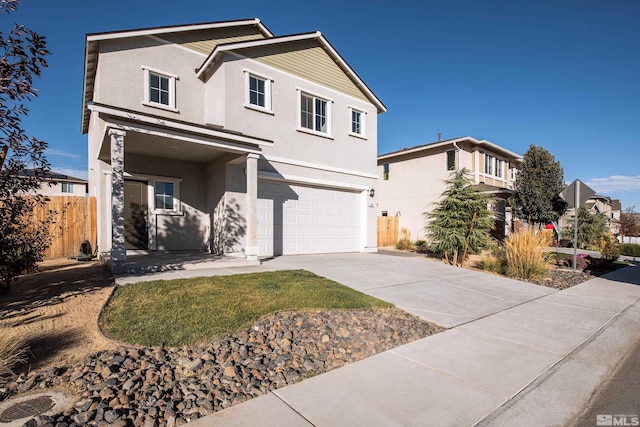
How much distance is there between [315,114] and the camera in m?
13.2

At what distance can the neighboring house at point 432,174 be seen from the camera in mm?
20594

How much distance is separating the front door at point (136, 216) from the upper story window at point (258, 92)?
14.7 feet

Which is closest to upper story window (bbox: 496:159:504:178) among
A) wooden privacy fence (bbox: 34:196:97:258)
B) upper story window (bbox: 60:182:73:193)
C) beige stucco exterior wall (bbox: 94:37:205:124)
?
beige stucco exterior wall (bbox: 94:37:205:124)

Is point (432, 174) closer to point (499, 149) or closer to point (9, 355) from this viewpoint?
point (499, 149)

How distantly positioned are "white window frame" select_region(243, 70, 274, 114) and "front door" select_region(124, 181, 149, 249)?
14.1ft

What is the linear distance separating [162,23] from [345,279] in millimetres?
9698

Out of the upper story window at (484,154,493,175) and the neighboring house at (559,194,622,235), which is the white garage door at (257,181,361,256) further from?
the neighboring house at (559,194,622,235)

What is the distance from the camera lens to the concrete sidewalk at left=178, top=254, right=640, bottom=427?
9.29 ft

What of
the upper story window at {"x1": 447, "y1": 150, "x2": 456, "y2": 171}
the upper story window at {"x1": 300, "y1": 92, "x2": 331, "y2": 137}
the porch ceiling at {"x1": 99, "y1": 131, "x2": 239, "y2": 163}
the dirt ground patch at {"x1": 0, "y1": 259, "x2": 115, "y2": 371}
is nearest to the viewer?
the dirt ground patch at {"x1": 0, "y1": 259, "x2": 115, "y2": 371}

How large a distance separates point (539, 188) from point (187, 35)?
20.9m

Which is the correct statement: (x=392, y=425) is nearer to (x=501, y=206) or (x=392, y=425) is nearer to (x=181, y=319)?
(x=181, y=319)

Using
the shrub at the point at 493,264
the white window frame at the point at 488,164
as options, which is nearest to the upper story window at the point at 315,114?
the shrub at the point at 493,264

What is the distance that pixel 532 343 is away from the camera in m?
4.62

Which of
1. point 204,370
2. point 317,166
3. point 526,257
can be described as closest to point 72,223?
point 317,166
